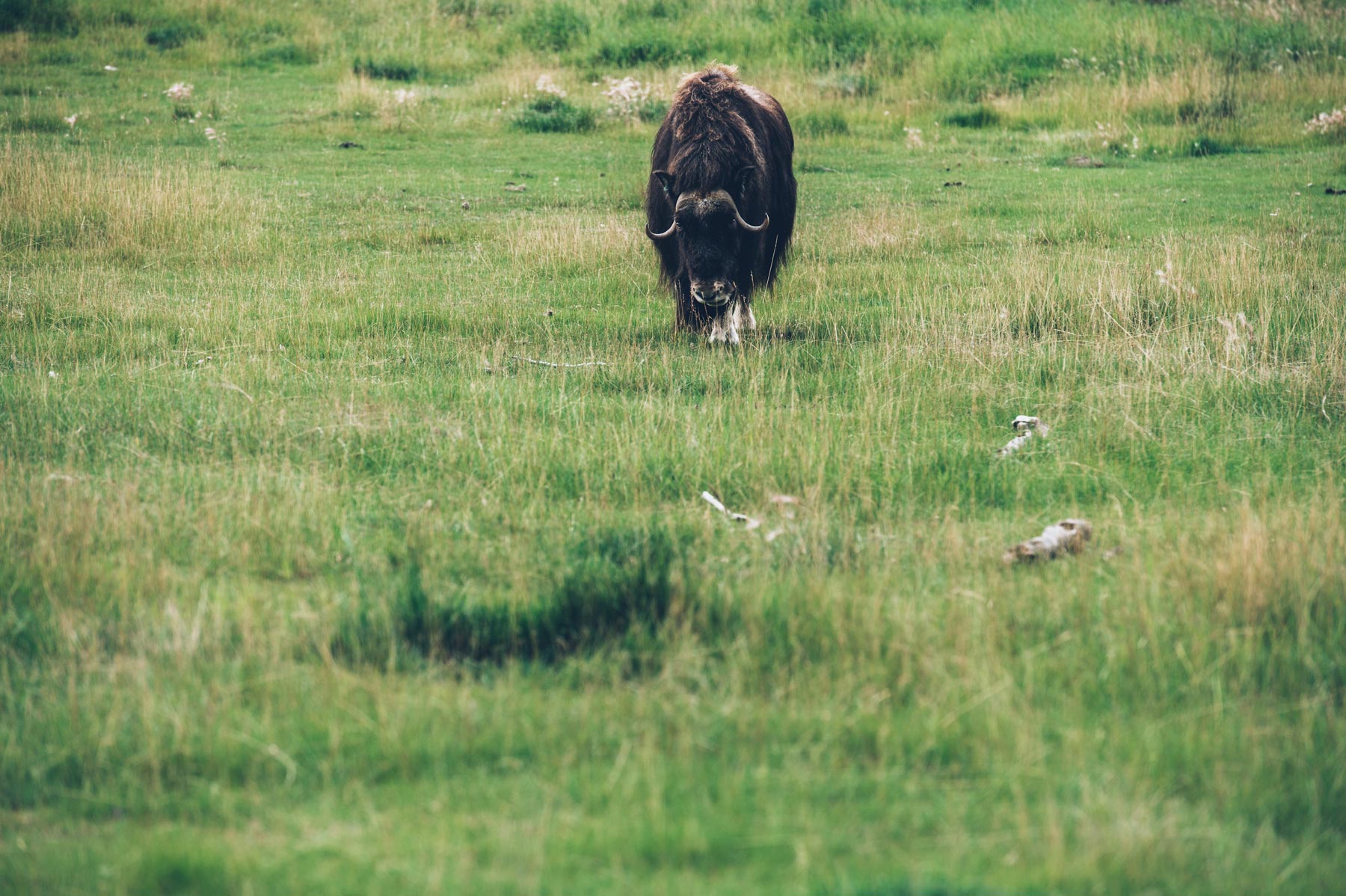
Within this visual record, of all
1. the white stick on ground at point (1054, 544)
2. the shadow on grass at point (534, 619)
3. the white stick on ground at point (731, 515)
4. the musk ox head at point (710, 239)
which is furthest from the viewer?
the musk ox head at point (710, 239)

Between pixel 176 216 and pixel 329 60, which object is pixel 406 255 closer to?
pixel 176 216

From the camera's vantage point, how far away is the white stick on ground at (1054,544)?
520 centimetres

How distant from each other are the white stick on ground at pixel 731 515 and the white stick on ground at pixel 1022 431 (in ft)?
5.46

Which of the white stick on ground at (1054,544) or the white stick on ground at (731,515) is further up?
the white stick on ground at (1054,544)

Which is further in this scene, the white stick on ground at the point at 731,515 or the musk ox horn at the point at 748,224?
the musk ox horn at the point at 748,224

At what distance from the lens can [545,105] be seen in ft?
72.9

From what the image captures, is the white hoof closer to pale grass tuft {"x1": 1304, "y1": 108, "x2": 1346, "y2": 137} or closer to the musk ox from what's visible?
the musk ox

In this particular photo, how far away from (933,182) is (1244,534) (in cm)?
1252

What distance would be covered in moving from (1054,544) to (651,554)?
1695 millimetres

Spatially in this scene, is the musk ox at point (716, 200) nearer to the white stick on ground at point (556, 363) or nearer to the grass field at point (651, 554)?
the grass field at point (651, 554)

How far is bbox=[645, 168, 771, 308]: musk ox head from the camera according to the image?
8.92m

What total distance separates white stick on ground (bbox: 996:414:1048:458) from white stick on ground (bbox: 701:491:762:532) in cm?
167

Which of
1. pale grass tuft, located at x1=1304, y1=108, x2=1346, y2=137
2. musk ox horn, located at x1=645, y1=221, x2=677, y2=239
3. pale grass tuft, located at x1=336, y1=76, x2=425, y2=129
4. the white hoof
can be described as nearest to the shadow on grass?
the white hoof

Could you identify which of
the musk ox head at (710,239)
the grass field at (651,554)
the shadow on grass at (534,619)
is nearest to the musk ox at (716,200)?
the musk ox head at (710,239)
